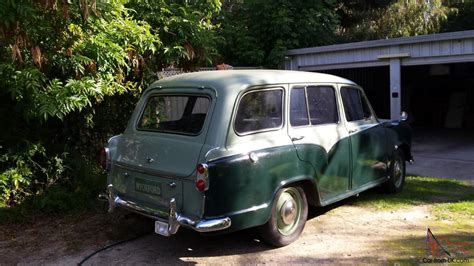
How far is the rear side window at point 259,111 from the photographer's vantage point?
4754mm

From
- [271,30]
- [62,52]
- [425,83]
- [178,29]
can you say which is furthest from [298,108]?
[425,83]

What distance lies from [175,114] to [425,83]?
15.7 m

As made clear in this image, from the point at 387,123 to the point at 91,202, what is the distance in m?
4.36

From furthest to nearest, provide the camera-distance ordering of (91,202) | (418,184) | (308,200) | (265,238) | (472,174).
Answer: (472,174)
(418,184)
(91,202)
(308,200)
(265,238)

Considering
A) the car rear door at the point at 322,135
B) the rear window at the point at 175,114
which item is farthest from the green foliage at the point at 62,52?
the car rear door at the point at 322,135

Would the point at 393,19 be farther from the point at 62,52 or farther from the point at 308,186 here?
the point at 62,52

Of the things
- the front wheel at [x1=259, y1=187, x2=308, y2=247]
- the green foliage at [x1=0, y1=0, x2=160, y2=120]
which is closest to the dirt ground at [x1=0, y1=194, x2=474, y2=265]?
the front wheel at [x1=259, y1=187, x2=308, y2=247]

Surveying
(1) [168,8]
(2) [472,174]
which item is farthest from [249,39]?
(2) [472,174]

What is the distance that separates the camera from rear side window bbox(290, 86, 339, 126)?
209 inches

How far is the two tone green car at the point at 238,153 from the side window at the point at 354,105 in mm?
29

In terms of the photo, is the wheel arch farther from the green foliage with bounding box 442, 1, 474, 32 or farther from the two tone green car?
the green foliage with bounding box 442, 1, 474, 32

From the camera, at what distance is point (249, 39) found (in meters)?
13.6

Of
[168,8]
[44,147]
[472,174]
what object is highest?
[168,8]

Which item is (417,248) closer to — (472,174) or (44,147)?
(472,174)
